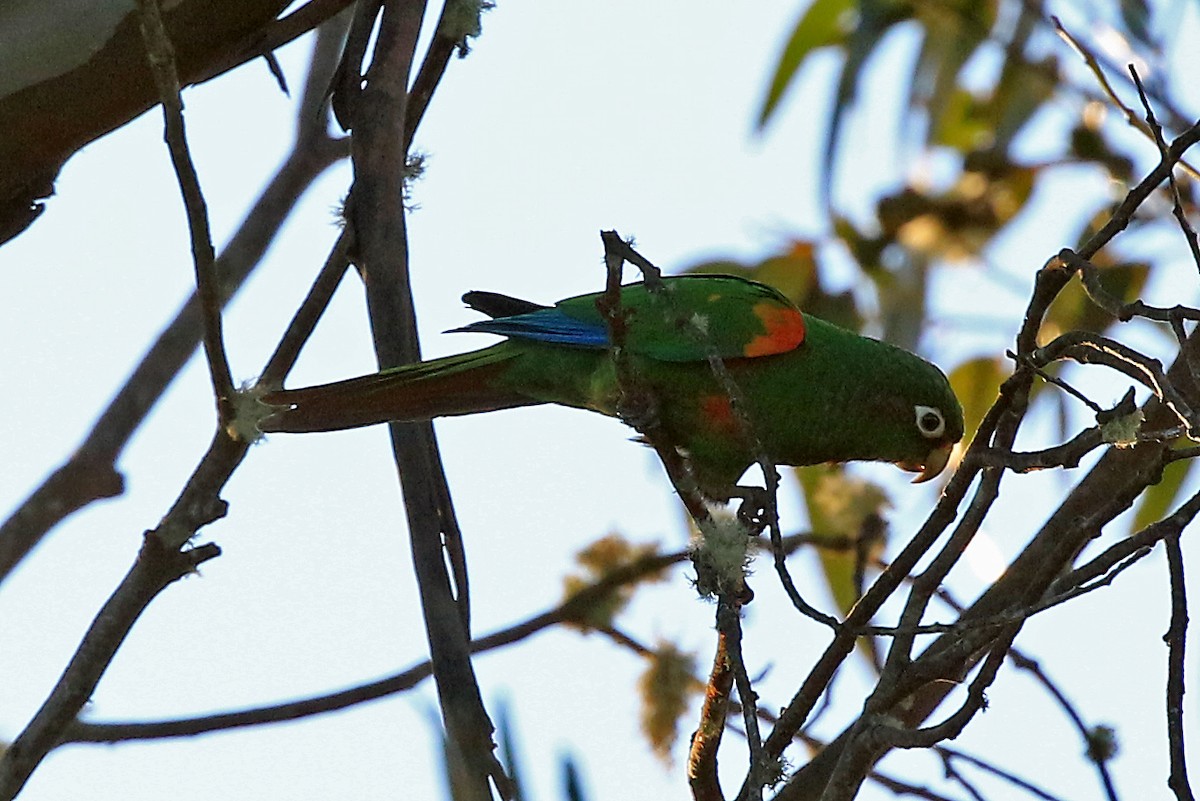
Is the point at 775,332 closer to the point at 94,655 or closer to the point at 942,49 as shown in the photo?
the point at 94,655

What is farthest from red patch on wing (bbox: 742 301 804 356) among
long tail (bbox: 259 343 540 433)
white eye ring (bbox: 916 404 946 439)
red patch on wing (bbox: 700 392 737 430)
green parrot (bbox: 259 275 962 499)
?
long tail (bbox: 259 343 540 433)

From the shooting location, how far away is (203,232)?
241 centimetres

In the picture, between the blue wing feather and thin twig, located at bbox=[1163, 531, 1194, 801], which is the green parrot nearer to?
the blue wing feather

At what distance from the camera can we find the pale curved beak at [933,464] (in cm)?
412

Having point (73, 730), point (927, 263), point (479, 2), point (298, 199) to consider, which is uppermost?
point (927, 263)

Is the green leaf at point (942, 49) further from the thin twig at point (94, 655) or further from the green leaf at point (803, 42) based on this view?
the thin twig at point (94, 655)

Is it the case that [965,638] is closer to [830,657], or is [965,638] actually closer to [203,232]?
[830,657]

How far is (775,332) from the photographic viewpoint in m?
3.97

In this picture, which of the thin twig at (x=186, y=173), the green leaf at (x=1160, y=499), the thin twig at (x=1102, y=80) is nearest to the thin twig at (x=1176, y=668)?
the thin twig at (x=1102, y=80)

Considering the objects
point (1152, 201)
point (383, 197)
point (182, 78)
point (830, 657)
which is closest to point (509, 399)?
point (383, 197)

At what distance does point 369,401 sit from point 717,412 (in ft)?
2.76

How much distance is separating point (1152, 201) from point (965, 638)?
3.21 meters

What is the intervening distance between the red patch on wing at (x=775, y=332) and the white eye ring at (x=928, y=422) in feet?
1.25

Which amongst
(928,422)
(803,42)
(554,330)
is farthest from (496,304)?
(803,42)
